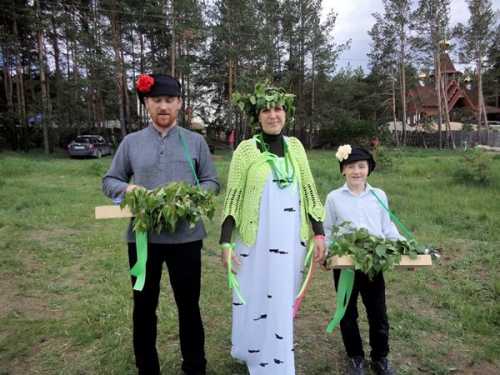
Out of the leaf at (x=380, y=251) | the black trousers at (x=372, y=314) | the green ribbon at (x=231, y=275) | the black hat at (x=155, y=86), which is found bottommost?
the black trousers at (x=372, y=314)

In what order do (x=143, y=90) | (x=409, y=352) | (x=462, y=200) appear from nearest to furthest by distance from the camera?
(x=143, y=90)
(x=409, y=352)
(x=462, y=200)

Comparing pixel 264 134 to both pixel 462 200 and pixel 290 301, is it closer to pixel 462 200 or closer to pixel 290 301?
pixel 290 301

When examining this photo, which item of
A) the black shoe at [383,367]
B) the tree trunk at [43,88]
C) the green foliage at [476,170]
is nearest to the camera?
the black shoe at [383,367]

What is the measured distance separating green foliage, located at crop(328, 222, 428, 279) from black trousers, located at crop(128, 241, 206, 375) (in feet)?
2.82

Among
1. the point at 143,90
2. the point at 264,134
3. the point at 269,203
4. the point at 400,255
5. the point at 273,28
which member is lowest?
the point at 400,255

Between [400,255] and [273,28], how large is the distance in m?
28.6

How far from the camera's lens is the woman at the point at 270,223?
2529mm

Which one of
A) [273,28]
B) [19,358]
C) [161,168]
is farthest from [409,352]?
[273,28]

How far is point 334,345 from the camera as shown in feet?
11.2

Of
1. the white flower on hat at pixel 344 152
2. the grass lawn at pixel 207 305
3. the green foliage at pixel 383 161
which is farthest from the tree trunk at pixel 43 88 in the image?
the white flower on hat at pixel 344 152

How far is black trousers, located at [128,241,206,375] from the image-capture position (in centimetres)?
253

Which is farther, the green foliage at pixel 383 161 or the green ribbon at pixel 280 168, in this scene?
the green foliage at pixel 383 161

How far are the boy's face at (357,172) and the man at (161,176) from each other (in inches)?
35.5

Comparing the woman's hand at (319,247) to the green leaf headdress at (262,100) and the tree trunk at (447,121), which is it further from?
the tree trunk at (447,121)
